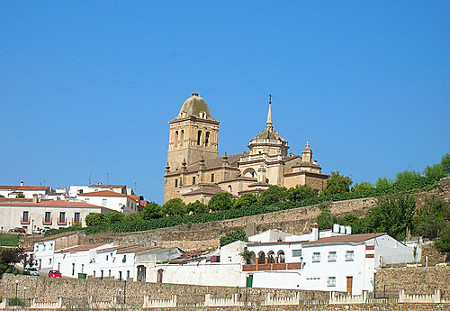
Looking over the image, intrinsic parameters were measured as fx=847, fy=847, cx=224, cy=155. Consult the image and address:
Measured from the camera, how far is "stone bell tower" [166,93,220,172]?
4572 inches

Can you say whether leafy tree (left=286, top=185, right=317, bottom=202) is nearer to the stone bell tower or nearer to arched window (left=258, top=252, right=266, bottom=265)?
arched window (left=258, top=252, right=266, bottom=265)

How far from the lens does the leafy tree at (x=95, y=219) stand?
93.8 m

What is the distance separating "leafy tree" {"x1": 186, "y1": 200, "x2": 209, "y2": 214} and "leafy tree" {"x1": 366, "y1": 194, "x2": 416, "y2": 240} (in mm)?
33027

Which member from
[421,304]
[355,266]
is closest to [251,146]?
[355,266]

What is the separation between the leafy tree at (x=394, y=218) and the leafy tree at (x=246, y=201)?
28524 millimetres

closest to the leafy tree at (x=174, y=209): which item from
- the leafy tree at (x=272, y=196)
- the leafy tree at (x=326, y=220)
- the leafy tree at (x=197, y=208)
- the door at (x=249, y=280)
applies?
the leafy tree at (x=197, y=208)

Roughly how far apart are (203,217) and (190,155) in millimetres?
39130

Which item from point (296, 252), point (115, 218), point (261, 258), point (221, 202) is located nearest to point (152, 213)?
point (115, 218)

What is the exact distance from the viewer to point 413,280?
38656mm

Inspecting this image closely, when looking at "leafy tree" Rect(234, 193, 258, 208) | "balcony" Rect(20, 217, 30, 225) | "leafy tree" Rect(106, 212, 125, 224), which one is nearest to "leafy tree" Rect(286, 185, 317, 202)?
"leafy tree" Rect(234, 193, 258, 208)

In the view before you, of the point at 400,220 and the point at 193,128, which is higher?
the point at 193,128

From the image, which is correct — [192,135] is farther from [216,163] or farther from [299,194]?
[299,194]

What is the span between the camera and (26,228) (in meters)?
95.8

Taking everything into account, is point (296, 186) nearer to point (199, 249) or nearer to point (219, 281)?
point (199, 249)
